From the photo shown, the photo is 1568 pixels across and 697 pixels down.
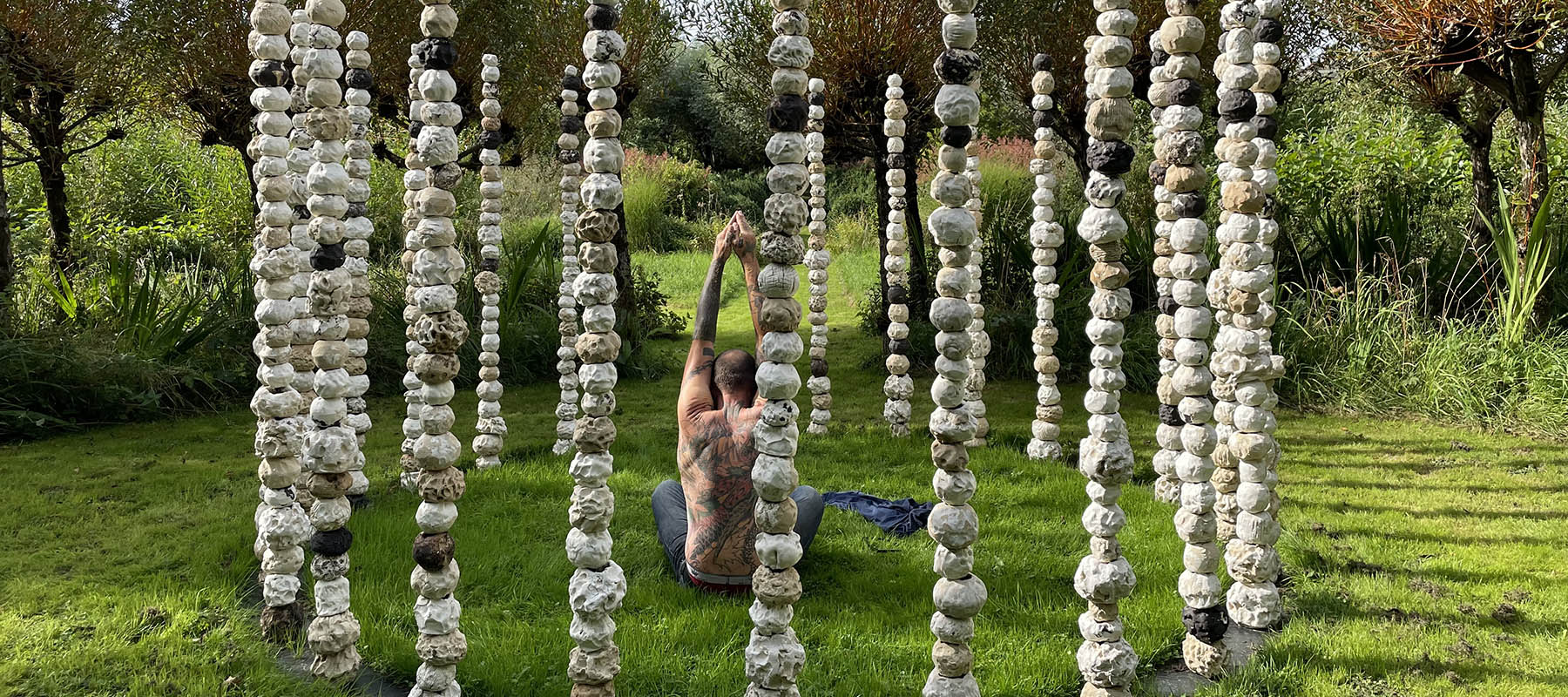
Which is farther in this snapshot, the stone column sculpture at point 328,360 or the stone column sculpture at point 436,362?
the stone column sculpture at point 328,360

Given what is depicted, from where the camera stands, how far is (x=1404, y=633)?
139 inches

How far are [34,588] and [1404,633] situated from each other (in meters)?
5.18

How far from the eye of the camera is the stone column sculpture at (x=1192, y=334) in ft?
9.18

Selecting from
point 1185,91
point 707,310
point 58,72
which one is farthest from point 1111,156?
point 58,72

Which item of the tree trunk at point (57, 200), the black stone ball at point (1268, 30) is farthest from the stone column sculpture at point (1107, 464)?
the tree trunk at point (57, 200)

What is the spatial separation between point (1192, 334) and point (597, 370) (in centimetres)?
170

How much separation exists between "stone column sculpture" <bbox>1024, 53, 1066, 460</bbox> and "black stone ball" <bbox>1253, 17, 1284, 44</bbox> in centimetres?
243

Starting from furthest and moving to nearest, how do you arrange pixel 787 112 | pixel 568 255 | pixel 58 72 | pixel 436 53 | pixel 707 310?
pixel 58 72
pixel 568 255
pixel 707 310
pixel 436 53
pixel 787 112

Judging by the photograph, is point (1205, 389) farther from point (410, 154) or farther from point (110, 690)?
point (410, 154)

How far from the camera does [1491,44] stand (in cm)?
647

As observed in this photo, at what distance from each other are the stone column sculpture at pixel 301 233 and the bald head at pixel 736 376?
4.88 ft

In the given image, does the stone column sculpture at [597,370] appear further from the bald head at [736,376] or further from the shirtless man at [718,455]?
the bald head at [736,376]

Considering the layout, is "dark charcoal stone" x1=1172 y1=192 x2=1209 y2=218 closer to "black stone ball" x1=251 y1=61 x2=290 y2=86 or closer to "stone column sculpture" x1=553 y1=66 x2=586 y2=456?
"black stone ball" x1=251 y1=61 x2=290 y2=86

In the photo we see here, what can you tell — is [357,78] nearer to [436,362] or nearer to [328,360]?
[328,360]
